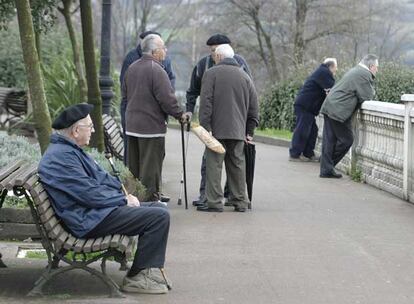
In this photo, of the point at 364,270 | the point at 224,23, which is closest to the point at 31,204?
the point at 364,270

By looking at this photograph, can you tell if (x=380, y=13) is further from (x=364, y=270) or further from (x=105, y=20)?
(x=364, y=270)

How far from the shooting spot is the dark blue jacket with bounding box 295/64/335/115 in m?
18.3

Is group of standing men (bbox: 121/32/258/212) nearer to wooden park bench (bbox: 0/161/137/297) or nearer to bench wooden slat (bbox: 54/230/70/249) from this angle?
wooden park bench (bbox: 0/161/137/297)

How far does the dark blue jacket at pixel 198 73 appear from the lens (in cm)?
1291

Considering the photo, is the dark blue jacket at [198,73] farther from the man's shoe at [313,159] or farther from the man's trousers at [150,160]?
the man's shoe at [313,159]

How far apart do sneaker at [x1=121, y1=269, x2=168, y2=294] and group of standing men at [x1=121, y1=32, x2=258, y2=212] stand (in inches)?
152

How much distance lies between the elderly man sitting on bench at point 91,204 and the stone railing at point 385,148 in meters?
6.21

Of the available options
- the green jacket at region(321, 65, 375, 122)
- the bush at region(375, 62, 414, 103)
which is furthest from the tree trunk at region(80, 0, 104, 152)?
Result: the bush at region(375, 62, 414, 103)

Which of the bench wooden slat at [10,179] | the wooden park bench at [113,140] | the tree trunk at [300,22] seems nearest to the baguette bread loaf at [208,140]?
the wooden park bench at [113,140]

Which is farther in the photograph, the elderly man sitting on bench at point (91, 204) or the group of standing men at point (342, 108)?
the group of standing men at point (342, 108)

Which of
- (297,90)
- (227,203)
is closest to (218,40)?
(227,203)

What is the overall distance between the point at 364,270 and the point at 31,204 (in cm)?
294

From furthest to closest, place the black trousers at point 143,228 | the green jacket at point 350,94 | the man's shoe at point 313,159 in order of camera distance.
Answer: the man's shoe at point 313,159 < the green jacket at point 350,94 < the black trousers at point 143,228

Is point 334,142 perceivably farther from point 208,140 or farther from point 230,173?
point 208,140
